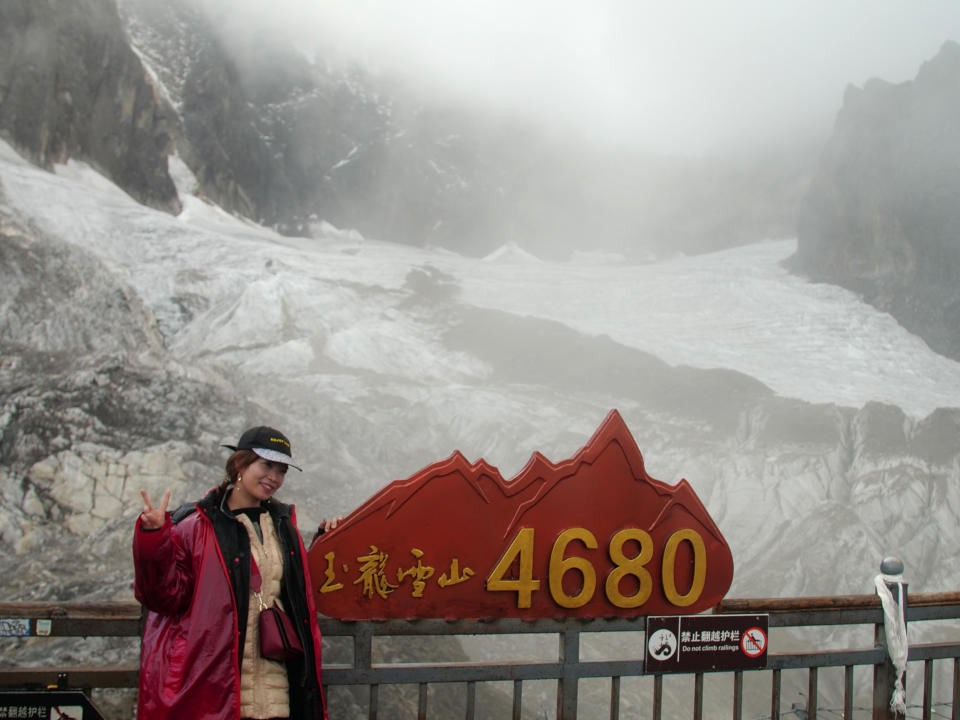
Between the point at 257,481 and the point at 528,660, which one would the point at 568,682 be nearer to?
the point at 528,660

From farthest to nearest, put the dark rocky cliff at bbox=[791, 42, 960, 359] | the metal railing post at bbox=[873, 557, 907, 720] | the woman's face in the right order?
1. the dark rocky cliff at bbox=[791, 42, 960, 359]
2. the metal railing post at bbox=[873, 557, 907, 720]
3. the woman's face

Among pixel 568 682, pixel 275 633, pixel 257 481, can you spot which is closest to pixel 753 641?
pixel 568 682

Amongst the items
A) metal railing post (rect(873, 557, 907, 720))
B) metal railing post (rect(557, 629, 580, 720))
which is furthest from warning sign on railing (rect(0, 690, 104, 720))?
metal railing post (rect(873, 557, 907, 720))

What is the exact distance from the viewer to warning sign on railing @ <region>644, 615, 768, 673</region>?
2.82m

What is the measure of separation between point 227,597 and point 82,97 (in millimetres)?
11051

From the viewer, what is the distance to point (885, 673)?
297cm

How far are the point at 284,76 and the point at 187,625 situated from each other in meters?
15.3

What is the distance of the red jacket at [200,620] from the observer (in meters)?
1.82

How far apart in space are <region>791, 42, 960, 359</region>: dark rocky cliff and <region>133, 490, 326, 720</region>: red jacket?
1217cm

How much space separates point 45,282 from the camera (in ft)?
26.8

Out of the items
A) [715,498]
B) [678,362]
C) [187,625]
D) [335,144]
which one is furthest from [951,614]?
[335,144]

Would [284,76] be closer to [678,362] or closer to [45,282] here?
[45,282]

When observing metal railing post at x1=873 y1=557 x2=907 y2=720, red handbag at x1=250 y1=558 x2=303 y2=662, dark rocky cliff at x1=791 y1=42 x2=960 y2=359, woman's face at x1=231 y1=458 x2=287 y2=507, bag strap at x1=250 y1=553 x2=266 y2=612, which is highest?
dark rocky cliff at x1=791 y1=42 x2=960 y2=359

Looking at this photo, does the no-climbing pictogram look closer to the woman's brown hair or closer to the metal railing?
the metal railing
